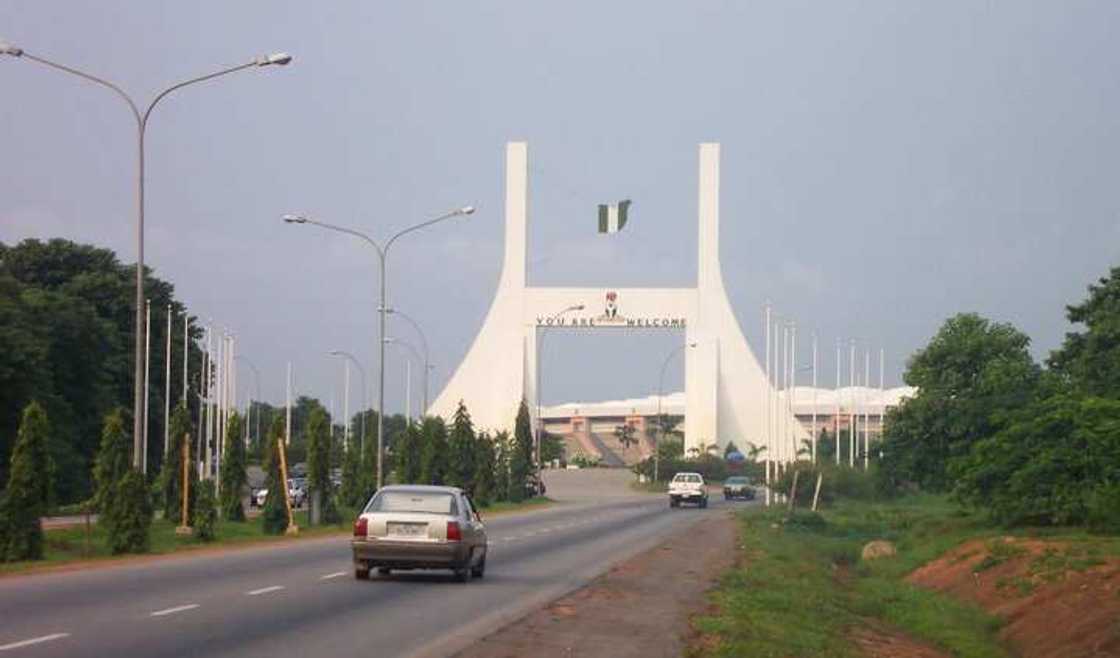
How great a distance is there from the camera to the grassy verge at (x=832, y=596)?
17141 millimetres

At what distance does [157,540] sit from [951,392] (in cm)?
2301

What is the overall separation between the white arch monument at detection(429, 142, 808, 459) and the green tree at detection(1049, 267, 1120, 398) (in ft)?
150

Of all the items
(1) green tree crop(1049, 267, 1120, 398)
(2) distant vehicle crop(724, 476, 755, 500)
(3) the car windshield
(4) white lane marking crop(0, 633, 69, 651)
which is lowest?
(2) distant vehicle crop(724, 476, 755, 500)

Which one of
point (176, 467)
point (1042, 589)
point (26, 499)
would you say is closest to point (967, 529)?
point (1042, 589)

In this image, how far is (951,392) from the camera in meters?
47.4

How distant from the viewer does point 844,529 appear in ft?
165

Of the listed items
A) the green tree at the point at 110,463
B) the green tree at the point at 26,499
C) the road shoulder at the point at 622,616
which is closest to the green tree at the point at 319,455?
the green tree at the point at 110,463

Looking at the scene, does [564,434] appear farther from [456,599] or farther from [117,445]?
[456,599]

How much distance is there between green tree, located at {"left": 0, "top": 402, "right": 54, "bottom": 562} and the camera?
28.1 m

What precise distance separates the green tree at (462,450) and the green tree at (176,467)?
18394 millimetres

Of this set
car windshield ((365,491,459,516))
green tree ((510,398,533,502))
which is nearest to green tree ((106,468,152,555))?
car windshield ((365,491,459,516))

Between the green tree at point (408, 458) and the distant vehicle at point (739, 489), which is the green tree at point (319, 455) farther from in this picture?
the distant vehicle at point (739, 489)

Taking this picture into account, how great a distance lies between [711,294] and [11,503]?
67.4m

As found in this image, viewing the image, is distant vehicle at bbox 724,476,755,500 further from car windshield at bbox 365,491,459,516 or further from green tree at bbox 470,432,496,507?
car windshield at bbox 365,491,459,516
